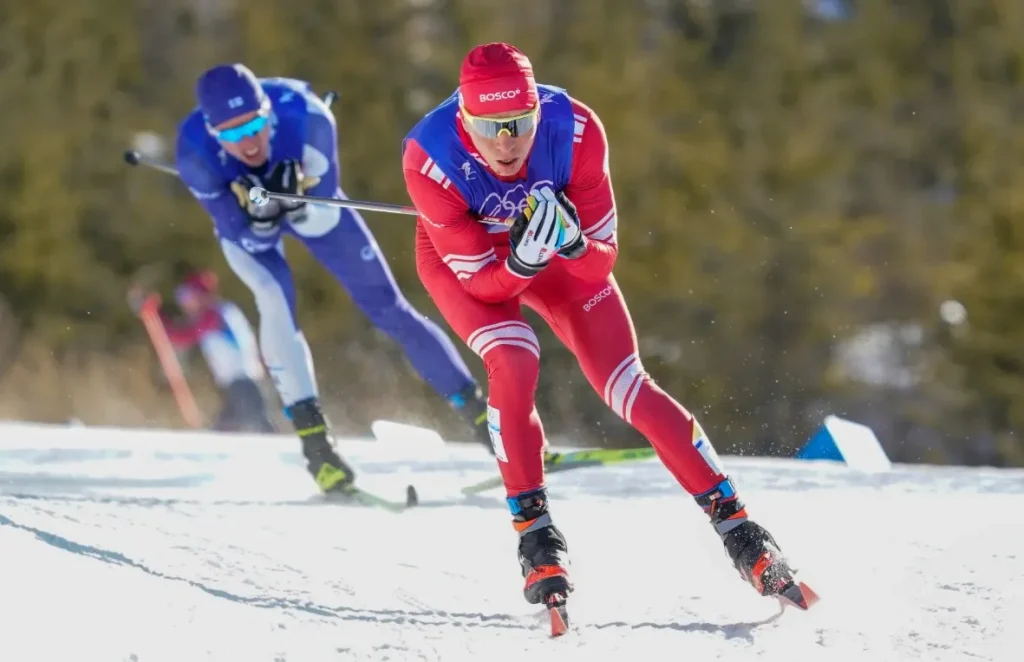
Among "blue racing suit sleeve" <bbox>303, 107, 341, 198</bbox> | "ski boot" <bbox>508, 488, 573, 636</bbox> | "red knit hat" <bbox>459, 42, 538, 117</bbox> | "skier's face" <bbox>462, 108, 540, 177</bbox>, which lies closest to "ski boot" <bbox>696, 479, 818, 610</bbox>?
"ski boot" <bbox>508, 488, 573, 636</bbox>

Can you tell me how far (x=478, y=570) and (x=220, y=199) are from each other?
2.37 m

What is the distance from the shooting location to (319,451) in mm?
5930

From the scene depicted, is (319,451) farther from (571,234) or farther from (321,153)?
(571,234)

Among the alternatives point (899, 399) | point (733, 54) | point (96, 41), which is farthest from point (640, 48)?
point (96, 41)

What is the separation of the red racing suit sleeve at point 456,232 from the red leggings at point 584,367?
0.11 metres

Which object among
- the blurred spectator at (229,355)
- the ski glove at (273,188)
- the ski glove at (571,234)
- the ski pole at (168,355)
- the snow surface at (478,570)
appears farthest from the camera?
the ski pole at (168,355)

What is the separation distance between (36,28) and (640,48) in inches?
344

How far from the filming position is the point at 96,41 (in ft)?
56.5

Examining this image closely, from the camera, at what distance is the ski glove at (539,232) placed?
3.60 meters

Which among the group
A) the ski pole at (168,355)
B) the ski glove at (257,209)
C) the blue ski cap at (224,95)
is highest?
the ski pole at (168,355)

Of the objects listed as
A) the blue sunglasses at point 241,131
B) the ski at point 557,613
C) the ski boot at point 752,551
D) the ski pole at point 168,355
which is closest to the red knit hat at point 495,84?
the ski boot at point 752,551

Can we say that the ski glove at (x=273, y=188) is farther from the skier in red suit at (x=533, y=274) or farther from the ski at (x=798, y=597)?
the ski at (x=798, y=597)

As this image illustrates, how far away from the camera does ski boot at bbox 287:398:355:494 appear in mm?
5855

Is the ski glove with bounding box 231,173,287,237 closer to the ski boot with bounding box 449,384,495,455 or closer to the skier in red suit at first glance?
the ski boot with bounding box 449,384,495,455
